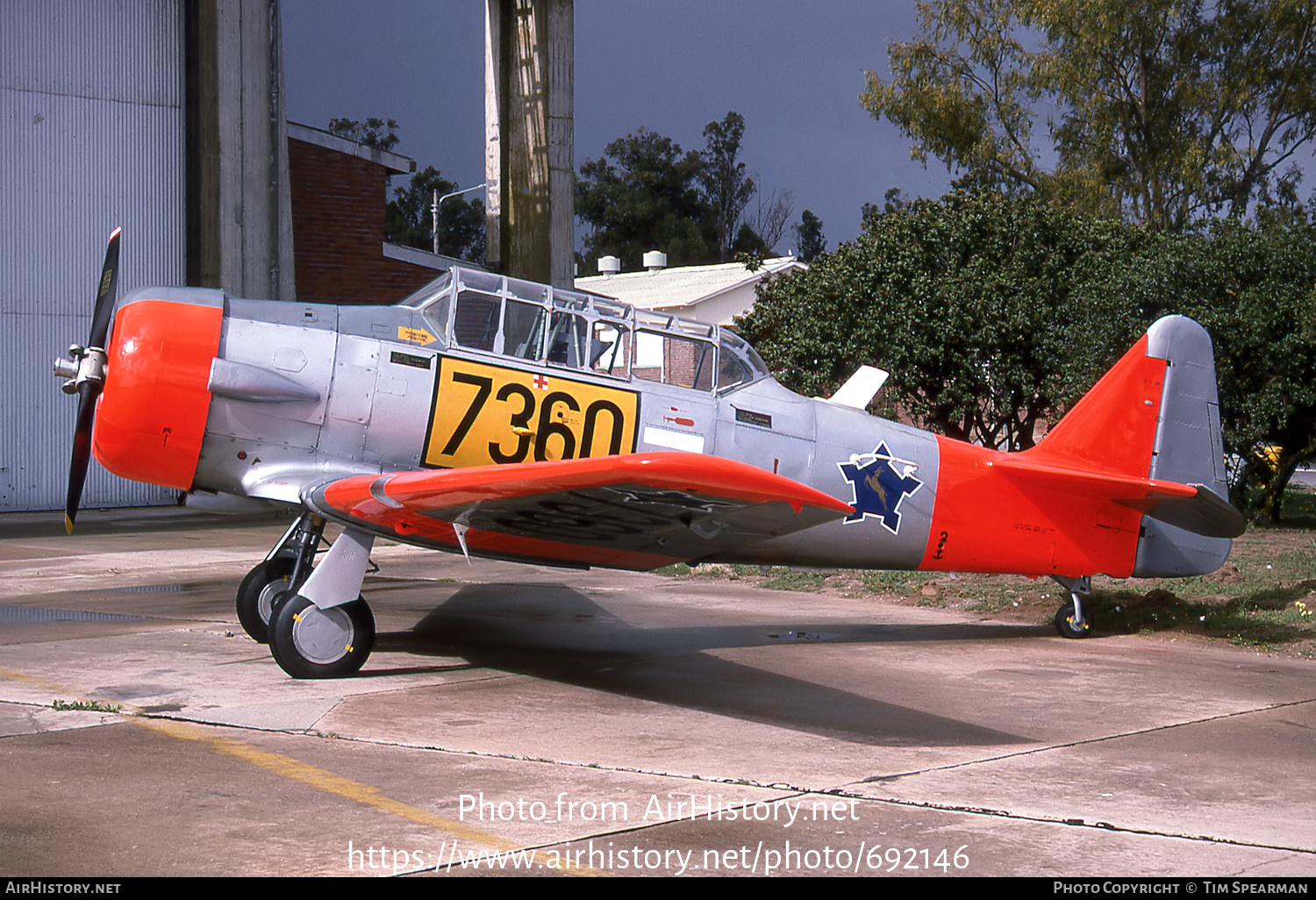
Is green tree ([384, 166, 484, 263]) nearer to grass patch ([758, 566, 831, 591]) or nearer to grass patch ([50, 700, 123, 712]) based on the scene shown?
grass patch ([758, 566, 831, 591])

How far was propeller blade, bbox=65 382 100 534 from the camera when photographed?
738cm

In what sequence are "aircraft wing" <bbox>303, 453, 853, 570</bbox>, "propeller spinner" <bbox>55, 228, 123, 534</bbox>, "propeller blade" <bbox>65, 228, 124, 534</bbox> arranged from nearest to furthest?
"aircraft wing" <bbox>303, 453, 853, 570</bbox>
"propeller spinner" <bbox>55, 228, 123, 534</bbox>
"propeller blade" <bbox>65, 228, 124, 534</bbox>

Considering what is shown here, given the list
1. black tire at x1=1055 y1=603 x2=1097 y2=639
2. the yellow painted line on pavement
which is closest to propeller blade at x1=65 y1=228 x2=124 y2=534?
the yellow painted line on pavement

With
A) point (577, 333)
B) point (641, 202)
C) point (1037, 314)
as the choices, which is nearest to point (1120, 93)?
point (1037, 314)

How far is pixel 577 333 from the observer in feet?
25.4

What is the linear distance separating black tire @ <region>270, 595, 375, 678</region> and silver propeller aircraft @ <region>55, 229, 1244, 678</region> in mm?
15

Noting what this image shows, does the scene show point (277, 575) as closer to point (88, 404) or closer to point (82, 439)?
point (82, 439)

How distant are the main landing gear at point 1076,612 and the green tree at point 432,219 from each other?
66205 mm

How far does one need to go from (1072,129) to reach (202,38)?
2102 cm

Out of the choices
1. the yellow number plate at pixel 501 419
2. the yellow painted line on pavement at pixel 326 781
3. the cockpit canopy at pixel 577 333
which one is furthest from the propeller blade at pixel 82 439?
the yellow painted line on pavement at pixel 326 781

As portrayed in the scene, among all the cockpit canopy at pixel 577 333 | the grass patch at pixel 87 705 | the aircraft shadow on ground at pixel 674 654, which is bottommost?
the aircraft shadow on ground at pixel 674 654

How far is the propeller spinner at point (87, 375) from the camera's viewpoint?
7289 mm

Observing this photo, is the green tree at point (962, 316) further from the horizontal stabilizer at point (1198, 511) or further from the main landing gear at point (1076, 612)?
the main landing gear at point (1076, 612)

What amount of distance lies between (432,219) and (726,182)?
19.3 metres
